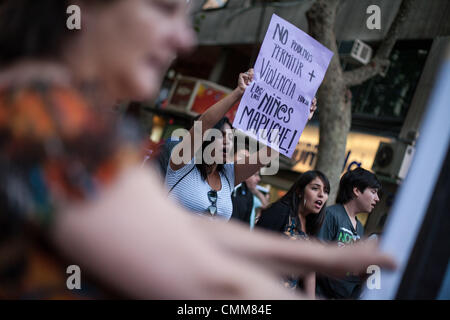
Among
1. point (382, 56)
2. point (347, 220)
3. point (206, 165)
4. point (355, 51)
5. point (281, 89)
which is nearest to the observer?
point (206, 165)

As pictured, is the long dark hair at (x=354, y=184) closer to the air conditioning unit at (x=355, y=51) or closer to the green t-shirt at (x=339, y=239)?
the green t-shirt at (x=339, y=239)

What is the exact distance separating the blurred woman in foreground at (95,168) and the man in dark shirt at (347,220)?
2554 mm

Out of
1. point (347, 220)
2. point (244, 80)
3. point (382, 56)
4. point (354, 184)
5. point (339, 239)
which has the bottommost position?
point (339, 239)

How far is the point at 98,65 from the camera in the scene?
77 cm

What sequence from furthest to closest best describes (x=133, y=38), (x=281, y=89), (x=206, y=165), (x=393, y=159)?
(x=393, y=159)
(x=281, y=89)
(x=206, y=165)
(x=133, y=38)

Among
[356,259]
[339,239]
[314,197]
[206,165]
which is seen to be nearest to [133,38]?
[356,259]

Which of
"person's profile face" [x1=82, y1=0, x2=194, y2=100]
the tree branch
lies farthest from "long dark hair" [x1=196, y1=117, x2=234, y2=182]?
the tree branch

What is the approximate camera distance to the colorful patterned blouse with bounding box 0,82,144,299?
636 millimetres

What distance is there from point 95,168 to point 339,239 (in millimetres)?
3075

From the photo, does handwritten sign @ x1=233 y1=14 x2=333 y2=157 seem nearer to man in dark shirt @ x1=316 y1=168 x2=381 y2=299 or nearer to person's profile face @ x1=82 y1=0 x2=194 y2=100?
man in dark shirt @ x1=316 y1=168 x2=381 y2=299

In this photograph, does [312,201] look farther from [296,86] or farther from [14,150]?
[14,150]

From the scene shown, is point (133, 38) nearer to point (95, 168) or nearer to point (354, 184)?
point (95, 168)

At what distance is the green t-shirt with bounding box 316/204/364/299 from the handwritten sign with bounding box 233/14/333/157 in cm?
75

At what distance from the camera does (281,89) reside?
10.3ft
